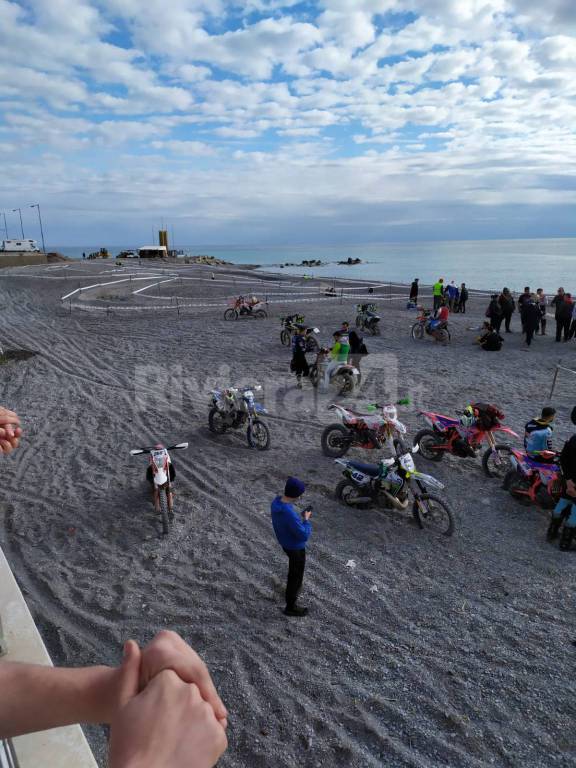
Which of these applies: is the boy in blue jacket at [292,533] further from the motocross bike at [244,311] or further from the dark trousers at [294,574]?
the motocross bike at [244,311]

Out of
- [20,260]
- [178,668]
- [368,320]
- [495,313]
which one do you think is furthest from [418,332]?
[20,260]

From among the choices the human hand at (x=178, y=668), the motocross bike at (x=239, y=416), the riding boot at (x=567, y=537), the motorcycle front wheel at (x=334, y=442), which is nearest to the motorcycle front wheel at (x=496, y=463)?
the riding boot at (x=567, y=537)

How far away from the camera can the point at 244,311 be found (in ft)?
71.0

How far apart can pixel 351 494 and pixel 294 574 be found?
7.64ft

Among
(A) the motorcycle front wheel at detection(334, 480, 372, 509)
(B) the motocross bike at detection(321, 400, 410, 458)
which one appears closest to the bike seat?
(A) the motorcycle front wheel at detection(334, 480, 372, 509)

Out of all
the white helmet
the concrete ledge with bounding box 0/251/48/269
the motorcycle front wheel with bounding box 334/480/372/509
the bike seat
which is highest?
the concrete ledge with bounding box 0/251/48/269

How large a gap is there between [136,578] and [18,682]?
4599 millimetres

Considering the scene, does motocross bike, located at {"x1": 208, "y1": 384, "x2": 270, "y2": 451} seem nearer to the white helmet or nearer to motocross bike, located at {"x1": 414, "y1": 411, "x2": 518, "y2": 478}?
the white helmet

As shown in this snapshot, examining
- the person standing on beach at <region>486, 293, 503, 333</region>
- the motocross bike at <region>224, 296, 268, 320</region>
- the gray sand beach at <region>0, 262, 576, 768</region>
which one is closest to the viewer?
the gray sand beach at <region>0, 262, 576, 768</region>

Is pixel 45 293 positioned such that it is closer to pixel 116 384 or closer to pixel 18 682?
pixel 116 384

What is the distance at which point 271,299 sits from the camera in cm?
2830

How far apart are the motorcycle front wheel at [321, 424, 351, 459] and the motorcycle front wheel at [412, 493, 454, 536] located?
2142 mm

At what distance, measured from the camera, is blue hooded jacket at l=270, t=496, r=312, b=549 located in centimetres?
453

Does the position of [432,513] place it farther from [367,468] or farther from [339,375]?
[339,375]
